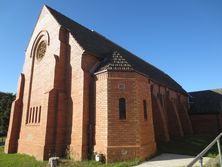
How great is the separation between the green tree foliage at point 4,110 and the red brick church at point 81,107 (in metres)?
20.4

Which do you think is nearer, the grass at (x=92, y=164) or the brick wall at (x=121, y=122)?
the grass at (x=92, y=164)

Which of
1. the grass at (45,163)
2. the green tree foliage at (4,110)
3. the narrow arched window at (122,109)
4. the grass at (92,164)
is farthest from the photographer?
the green tree foliage at (4,110)

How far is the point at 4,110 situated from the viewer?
124ft

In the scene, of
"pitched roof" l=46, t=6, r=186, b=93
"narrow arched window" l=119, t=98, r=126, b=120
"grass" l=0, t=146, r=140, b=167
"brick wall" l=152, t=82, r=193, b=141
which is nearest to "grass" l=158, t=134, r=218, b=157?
"brick wall" l=152, t=82, r=193, b=141

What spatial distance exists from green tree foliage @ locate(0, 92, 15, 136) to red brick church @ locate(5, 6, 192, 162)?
→ 20.4 metres

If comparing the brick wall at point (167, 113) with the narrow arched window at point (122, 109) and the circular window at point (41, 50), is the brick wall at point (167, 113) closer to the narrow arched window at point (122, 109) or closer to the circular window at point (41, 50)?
the narrow arched window at point (122, 109)

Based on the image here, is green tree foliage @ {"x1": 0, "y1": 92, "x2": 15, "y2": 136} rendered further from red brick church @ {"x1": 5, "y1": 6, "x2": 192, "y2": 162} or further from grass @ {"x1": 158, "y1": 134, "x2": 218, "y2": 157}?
grass @ {"x1": 158, "y1": 134, "x2": 218, "y2": 157}

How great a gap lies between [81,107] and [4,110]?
30329mm

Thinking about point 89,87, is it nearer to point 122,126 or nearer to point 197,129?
point 122,126

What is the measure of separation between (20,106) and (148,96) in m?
12.3

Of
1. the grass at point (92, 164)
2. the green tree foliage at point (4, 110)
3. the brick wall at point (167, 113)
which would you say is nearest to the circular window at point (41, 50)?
the grass at point (92, 164)

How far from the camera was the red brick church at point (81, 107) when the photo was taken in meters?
12.8

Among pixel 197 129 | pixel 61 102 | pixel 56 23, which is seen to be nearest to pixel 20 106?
pixel 61 102

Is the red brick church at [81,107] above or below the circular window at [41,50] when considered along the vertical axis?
below
